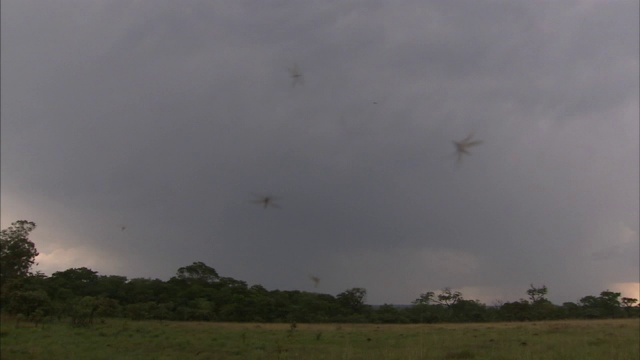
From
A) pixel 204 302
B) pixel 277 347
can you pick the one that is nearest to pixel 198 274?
pixel 204 302

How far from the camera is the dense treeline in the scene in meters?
39.3

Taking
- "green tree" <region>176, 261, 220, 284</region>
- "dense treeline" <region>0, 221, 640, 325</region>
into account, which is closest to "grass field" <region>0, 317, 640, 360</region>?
"dense treeline" <region>0, 221, 640, 325</region>

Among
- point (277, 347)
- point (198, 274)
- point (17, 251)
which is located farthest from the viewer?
point (198, 274)

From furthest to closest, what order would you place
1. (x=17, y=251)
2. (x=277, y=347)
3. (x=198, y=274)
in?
(x=198, y=274)
(x=17, y=251)
(x=277, y=347)

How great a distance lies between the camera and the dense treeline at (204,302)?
39.3 metres

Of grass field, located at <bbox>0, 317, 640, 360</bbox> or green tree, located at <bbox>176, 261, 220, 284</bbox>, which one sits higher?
green tree, located at <bbox>176, 261, 220, 284</bbox>

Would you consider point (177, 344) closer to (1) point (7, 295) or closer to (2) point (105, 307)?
(2) point (105, 307)

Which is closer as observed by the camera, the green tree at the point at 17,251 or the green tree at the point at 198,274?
the green tree at the point at 17,251

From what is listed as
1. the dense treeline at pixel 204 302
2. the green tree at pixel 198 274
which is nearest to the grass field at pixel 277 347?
the dense treeline at pixel 204 302

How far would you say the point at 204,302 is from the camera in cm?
5762

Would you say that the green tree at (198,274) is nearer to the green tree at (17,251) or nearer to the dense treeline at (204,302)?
the dense treeline at (204,302)

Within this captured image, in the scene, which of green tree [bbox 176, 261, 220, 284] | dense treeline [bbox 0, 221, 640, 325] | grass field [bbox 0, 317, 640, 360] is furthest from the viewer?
green tree [bbox 176, 261, 220, 284]

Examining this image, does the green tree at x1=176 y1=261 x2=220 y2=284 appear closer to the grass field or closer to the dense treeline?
the dense treeline

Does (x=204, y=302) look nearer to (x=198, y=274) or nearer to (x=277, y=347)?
(x=198, y=274)
